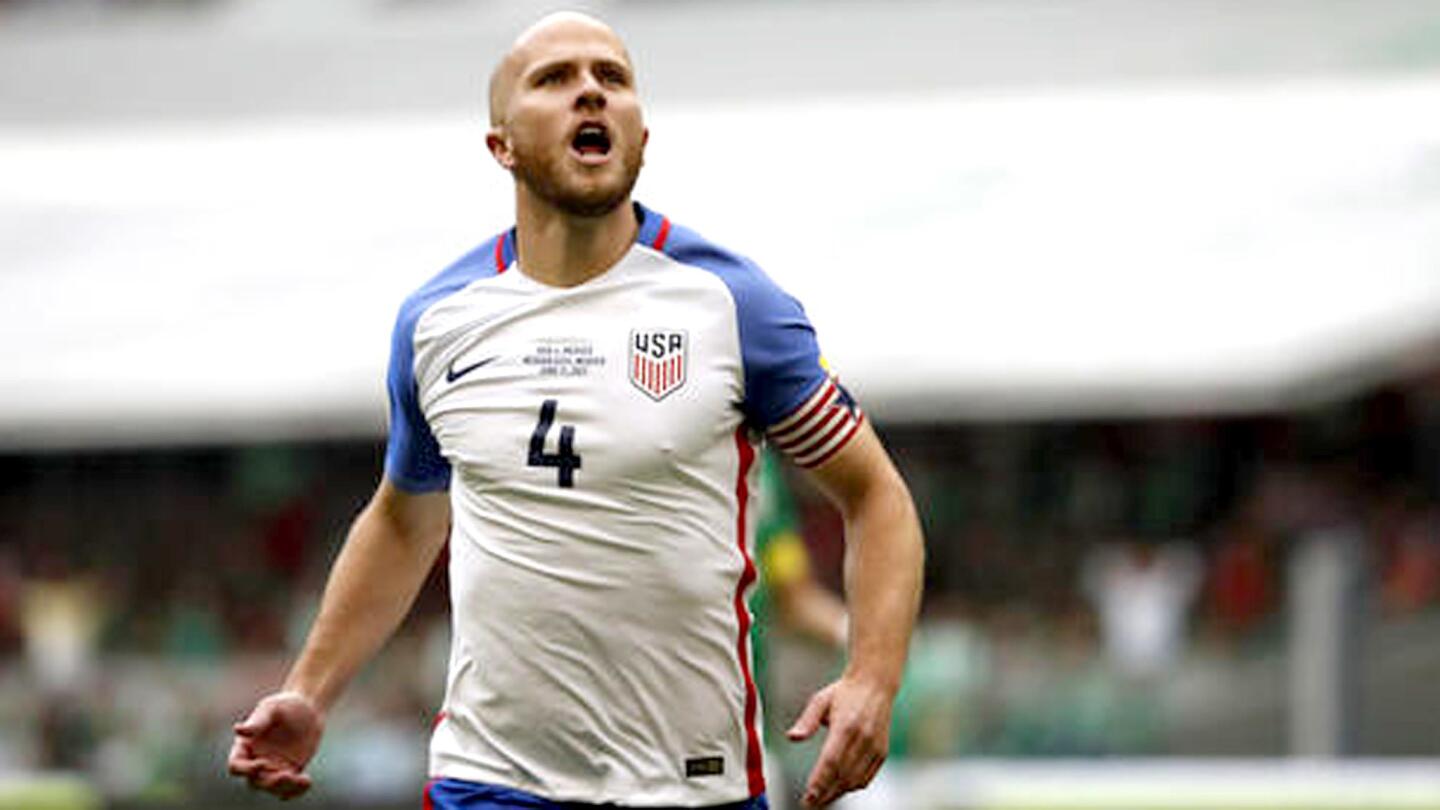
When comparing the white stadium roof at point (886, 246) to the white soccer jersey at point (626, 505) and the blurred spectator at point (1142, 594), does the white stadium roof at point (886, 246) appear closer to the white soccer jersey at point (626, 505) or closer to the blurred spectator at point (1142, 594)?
the blurred spectator at point (1142, 594)

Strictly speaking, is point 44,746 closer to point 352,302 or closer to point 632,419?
point 352,302

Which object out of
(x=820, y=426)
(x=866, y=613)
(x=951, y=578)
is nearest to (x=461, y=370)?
(x=820, y=426)

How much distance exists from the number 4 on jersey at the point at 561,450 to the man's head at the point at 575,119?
0.33 meters

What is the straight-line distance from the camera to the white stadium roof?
70.7ft

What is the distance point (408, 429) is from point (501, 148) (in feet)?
1.85

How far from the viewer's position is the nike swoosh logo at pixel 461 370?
5.27 m

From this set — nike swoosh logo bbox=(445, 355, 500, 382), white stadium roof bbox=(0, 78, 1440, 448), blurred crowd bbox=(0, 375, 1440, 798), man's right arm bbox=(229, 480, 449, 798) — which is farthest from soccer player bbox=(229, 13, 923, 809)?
white stadium roof bbox=(0, 78, 1440, 448)

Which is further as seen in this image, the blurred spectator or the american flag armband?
the blurred spectator

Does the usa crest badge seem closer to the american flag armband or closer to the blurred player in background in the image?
the american flag armband

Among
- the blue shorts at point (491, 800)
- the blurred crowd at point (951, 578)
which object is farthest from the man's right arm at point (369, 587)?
the blurred crowd at point (951, 578)

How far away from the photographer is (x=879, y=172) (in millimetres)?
23625

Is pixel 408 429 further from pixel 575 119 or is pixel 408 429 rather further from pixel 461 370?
pixel 575 119

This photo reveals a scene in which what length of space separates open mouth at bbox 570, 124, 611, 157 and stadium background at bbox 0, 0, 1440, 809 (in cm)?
1170

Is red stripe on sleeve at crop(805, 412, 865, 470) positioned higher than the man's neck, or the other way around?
the man's neck
